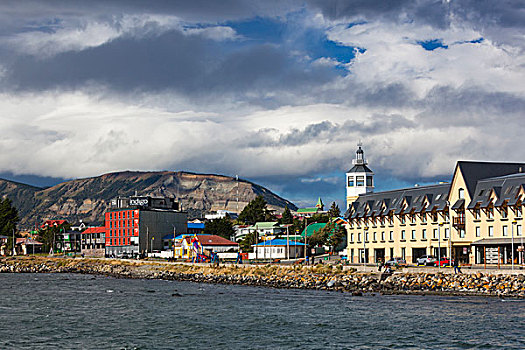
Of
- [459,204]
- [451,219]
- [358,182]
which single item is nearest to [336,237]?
[358,182]

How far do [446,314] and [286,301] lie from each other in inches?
775

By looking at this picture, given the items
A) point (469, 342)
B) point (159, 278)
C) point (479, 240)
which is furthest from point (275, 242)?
point (469, 342)

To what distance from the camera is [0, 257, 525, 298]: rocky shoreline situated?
72250 millimetres

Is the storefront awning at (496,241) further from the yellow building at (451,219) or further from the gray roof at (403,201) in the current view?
the gray roof at (403,201)

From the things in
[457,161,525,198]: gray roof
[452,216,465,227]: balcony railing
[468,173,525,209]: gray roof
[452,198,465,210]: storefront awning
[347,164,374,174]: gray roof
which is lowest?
[452,216,465,227]: balcony railing

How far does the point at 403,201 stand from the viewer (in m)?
117

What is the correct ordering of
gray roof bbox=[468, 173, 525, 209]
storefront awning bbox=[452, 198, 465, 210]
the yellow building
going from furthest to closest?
storefront awning bbox=[452, 198, 465, 210] < the yellow building < gray roof bbox=[468, 173, 525, 209]

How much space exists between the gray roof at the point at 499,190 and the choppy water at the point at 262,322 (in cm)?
3222

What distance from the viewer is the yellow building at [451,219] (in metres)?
95.9

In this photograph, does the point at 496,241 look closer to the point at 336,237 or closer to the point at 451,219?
the point at 451,219

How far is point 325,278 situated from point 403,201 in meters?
32.4

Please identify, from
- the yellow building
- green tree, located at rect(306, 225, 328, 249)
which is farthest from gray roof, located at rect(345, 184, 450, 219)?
green tree, located at rect(306, 225, 328, 249)

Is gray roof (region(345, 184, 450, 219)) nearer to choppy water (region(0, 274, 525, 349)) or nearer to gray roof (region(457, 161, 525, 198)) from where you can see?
gray roof (region(457, 161, 525, 198))

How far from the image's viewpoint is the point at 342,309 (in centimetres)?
6334
